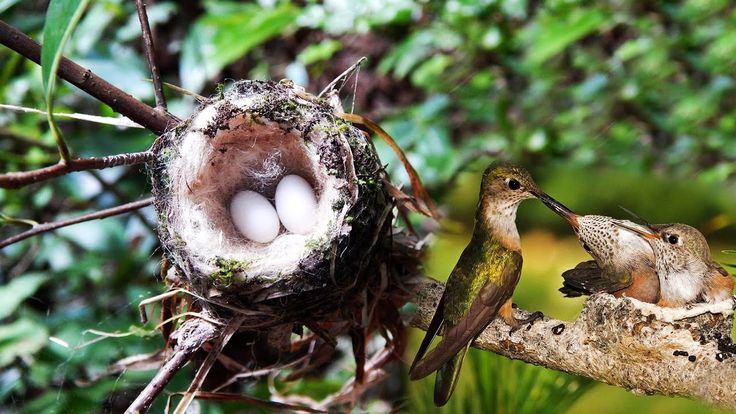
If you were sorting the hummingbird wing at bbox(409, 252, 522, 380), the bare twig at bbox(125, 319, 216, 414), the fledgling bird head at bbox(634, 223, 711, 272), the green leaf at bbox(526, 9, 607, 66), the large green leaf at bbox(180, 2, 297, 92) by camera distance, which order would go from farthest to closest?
the large green leaf at bbox(180, 2, 297, 92) → the green leaf at bbox(526, 9, 607, 66) → the bare twig at bbox(125, 319, 216, 414) → the hummingbird wing at bbox(409, 252, 522, 380) → the fledgling bird head at bbox(634, 223, 711, 272)

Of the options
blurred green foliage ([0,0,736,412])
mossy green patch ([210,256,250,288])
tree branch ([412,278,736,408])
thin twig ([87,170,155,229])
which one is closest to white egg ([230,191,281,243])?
mossy green patch ([210,256,250,288])

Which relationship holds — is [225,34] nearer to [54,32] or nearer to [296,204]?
[296,204]

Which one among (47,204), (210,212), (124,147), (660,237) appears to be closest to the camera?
(660,237)

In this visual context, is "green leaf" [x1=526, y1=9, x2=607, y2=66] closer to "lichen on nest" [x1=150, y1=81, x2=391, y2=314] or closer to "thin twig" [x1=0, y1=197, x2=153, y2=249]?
"lichen on nest" [x1=150, y1=81, x2=391, y2=314]

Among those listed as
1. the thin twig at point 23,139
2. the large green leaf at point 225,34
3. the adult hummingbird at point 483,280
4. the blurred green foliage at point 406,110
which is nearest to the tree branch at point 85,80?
the adult hummingbird at point 483,280

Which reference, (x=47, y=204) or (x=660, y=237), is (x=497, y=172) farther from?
(x=47, y=204)

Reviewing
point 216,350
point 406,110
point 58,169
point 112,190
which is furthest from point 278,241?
point 112,190

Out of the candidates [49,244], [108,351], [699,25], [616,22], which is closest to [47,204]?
[49,244]
